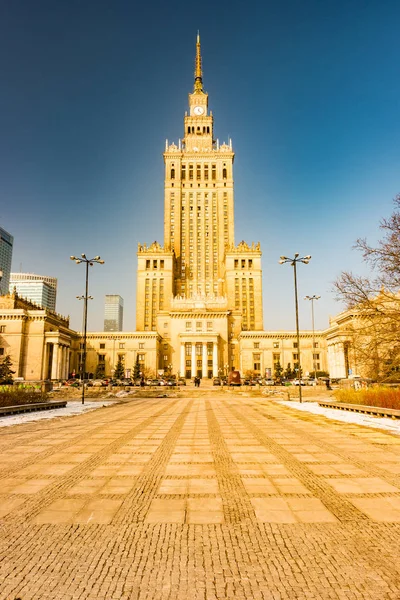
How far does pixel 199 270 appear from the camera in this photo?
371 ft

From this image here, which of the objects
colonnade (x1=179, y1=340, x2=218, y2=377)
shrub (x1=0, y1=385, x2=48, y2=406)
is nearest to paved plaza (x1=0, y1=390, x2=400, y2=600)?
shrub (x1=0, y1=385, x2=48, y2=406)

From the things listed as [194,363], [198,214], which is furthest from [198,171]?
[194,363]

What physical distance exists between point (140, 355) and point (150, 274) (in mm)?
26527

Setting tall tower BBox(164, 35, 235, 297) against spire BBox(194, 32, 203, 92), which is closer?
tall tower BBox(164, 35, 235, 297)

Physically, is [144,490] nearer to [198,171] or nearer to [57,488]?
[57,488]

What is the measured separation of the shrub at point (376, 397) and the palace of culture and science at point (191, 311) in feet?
167

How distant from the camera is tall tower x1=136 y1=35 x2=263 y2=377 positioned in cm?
9275

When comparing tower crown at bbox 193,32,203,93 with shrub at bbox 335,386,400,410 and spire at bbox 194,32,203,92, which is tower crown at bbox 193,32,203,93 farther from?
shrub at bbox 335,386,400,410

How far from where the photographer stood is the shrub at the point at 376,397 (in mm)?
18125

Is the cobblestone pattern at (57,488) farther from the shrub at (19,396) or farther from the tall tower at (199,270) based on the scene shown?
the tall tower at (199,270)

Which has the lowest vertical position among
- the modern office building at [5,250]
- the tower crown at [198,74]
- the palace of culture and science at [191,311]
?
the palace of culture and science at [191,311]

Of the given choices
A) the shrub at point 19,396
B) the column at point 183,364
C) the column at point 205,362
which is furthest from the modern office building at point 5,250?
the shrub at point 19,396

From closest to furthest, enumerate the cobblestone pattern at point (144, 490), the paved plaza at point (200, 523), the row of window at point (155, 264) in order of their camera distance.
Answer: the paved plaza at point (200, 523)
the cobblestone pattern at point (144, 490)
the row of window at point (155, 264)

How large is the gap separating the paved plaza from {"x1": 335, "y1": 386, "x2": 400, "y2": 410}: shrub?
9.18 metres
